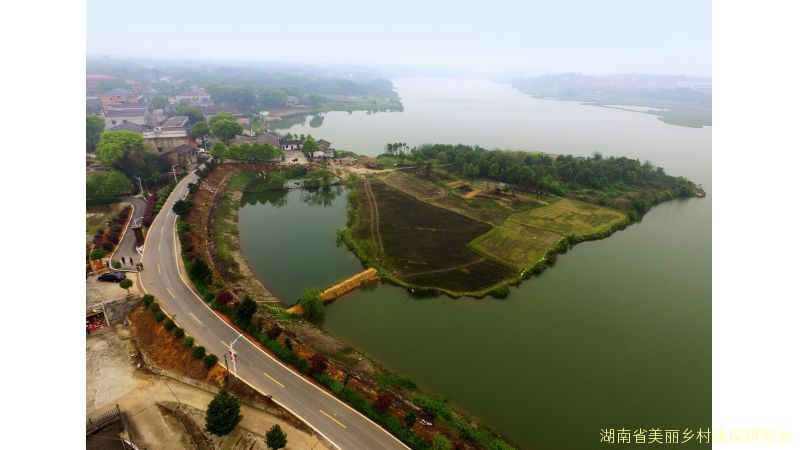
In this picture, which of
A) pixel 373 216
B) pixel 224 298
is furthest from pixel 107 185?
pixel 373 216

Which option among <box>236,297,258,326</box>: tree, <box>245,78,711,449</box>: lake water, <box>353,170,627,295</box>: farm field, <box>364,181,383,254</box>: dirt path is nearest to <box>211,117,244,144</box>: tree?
<box>245,78,711,449</box>: lake water

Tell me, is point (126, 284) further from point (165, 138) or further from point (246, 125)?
point (246, 125)

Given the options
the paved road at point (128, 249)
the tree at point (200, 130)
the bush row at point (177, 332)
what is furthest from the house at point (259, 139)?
the bush row at point (177, 332)

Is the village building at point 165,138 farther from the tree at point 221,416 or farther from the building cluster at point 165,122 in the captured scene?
the tree at point 221,416

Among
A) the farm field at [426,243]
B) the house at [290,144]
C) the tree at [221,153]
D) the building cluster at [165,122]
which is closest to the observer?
the farm field at [426,243]

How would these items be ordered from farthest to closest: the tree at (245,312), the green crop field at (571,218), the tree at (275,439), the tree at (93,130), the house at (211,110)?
the house at (211,110), the tree at (93,130), the green crop field at (571,218), the tree at (245,312), the tree at (275,439)

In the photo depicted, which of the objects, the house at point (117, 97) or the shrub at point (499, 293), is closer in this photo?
the shrub at point (499, 293)
